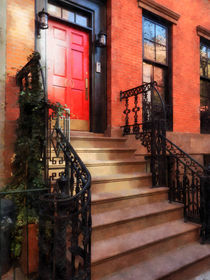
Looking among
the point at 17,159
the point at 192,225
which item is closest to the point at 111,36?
the point at 17,159

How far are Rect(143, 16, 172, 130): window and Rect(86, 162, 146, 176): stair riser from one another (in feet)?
8.49

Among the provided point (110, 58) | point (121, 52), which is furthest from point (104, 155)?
point (121, 52)

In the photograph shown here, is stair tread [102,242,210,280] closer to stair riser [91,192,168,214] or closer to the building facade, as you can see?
stair riser [91,192,168,214]

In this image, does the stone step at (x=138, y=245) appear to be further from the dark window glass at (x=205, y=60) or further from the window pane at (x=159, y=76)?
the dark window glass at (x=205, y=60)

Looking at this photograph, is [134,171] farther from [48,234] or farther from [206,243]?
[48,234]

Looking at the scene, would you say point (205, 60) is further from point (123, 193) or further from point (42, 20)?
point (123, 193)

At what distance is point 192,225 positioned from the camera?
356 cm

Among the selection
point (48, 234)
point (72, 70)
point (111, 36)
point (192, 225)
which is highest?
point (111, 36)

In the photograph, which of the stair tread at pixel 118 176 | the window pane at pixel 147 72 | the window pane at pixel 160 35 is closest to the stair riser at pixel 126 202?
the stair tread at pixel 118 176

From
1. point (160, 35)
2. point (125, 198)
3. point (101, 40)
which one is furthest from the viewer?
point (160, 35)

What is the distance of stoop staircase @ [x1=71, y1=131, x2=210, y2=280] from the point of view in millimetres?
2699

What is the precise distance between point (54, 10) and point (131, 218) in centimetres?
473

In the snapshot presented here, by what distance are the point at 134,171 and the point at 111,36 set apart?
11.2 feet

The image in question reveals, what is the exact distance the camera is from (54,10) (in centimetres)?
498
